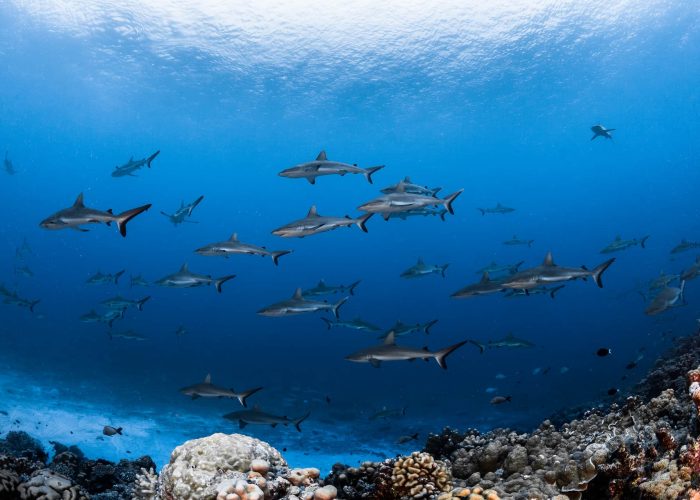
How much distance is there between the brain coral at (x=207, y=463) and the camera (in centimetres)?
505

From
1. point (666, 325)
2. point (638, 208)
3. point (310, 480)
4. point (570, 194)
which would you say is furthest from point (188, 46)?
point (638, 208)

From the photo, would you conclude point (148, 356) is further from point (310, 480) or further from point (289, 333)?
point (310, 480)

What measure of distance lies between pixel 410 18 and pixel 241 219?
93941mm

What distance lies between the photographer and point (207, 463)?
17.4 feet

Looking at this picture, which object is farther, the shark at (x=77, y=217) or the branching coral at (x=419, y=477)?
the shark at (x=77, y=217)

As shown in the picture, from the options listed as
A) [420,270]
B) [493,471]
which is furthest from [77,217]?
[420,270]

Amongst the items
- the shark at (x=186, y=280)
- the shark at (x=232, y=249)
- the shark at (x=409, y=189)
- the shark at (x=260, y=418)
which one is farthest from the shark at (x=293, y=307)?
the shark at (x=409, y=189)

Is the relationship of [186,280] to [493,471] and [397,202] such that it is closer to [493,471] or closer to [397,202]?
[397,202]

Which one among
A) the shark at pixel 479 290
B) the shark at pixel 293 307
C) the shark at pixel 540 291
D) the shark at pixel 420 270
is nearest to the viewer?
the shark at pixel 479 290

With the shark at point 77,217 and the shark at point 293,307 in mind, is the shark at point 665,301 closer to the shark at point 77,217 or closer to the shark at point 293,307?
the shark at point 293,307

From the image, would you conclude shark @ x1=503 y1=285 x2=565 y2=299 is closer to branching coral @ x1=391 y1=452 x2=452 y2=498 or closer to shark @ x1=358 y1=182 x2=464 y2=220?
shark @ x1=358 y1=182 x2=464 y2=220

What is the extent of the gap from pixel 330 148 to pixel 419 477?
48.7 m

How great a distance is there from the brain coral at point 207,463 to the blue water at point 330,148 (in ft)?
70.7

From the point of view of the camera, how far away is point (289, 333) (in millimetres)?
53062
